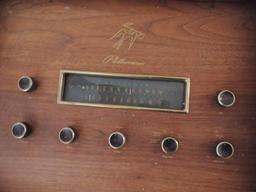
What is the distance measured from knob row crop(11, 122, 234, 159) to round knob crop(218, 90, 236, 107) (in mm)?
106

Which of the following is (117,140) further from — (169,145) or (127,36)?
(127,36)

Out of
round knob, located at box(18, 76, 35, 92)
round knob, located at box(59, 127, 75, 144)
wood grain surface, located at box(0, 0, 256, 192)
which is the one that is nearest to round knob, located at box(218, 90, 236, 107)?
wood grain surface, located at box(0, 0, 256, 192)

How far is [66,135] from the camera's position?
1055 mm

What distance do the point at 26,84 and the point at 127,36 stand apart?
0.33 metres

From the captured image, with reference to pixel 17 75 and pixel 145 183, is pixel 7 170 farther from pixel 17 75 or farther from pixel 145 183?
pixel 145 183

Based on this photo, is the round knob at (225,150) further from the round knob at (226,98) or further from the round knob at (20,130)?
the round knob at (20,130)

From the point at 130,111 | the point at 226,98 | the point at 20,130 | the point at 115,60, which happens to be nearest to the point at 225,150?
the point at 226,98

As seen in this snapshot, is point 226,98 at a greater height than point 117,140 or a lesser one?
greater

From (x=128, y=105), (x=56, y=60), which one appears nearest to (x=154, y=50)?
(x=128, y=105)

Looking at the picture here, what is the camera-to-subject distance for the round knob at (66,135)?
1051 millimetres

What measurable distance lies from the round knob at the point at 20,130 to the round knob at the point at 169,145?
0.39 metres

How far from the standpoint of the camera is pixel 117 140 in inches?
40.8

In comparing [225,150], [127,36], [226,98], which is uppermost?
[127,36]

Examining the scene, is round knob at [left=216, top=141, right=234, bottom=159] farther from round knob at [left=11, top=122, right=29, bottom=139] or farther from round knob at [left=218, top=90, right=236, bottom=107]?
round knob at [left=11, top=122, right=29, bottom=139]
